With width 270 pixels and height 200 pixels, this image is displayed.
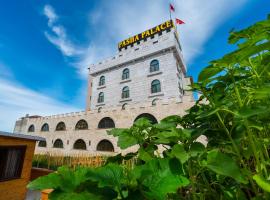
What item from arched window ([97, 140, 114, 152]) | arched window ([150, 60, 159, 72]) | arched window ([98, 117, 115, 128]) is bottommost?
arched window ([97, 140, 114, 152])

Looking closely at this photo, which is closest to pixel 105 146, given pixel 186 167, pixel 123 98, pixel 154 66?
pixel 123 98

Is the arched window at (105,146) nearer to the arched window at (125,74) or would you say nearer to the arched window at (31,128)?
the arched window at (125,74)

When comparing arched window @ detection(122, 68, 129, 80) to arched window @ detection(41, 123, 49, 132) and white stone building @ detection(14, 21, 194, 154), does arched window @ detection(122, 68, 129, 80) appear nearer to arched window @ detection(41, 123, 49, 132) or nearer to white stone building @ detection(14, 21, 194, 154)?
white stone building @ detection(14, 21, 194, 154)

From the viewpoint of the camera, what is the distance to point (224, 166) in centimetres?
69

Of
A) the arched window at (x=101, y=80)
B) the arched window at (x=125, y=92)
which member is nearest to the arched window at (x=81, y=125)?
the arched window at (x=125, y=92)

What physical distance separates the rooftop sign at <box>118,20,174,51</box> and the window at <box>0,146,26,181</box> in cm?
2629

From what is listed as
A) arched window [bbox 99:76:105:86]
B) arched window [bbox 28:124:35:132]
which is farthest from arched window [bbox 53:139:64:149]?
arched window [bbox 99:76:105:86]

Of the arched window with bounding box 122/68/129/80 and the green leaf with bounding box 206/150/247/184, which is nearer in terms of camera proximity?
the green leaf with bounding box 206/150/247/184

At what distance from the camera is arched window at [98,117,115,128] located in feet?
65.3

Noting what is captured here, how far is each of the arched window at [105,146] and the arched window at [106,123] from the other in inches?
75.8

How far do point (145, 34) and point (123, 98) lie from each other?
536 inches

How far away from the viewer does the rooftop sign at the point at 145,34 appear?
90.4 feet

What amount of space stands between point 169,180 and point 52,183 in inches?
18.4

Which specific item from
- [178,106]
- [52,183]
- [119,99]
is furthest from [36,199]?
[119,99]
